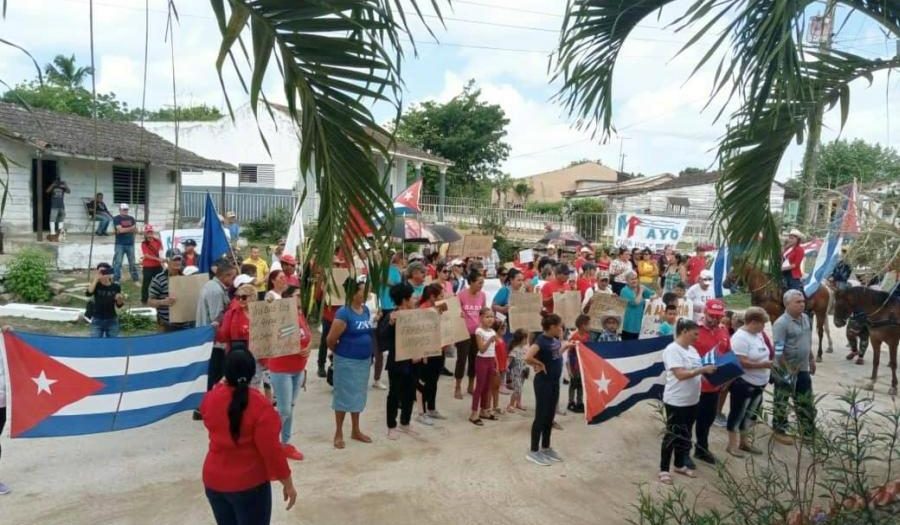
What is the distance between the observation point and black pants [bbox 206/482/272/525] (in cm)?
384

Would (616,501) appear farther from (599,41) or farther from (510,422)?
(599,41)

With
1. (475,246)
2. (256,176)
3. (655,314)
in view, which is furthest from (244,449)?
(256,176)

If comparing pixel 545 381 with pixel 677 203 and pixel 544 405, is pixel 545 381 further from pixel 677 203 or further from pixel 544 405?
pixel 677 203

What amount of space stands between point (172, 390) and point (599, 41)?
5.10 meters

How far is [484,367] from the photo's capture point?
314 inches

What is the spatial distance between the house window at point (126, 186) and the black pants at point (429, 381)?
1594 centimetres

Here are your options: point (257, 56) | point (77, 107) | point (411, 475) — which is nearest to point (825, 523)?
point (257, 56)

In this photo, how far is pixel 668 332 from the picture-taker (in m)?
8.91

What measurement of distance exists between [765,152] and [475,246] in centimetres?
1006

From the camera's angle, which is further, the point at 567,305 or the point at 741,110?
the point at 567,305

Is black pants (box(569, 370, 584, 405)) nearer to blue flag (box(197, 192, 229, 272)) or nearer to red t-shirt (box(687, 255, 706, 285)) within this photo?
blue flag (box(197, 192, 229, 272))

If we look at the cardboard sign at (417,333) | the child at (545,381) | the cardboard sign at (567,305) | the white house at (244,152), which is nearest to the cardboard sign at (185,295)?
the cardboard sign at (417,333)

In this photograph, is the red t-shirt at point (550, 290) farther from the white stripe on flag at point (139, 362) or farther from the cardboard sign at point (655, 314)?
the white stripe on flag at point (139, 362)

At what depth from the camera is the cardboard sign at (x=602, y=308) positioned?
29.3ft
